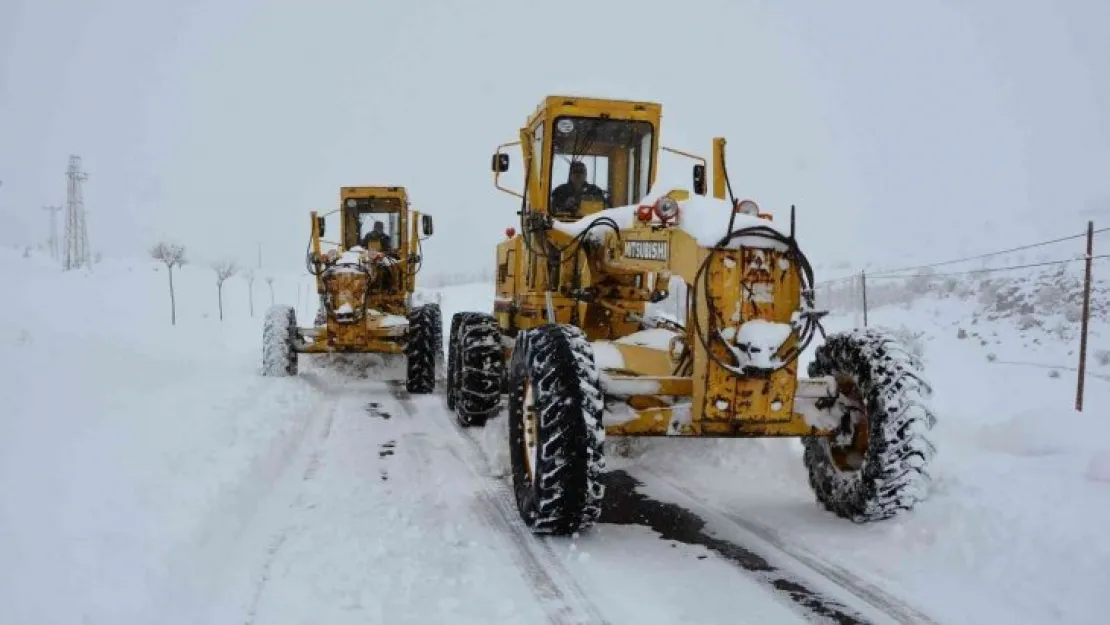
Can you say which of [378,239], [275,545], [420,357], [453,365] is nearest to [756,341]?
[275,545]

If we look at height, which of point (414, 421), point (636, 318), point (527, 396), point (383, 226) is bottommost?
point (414, 421)

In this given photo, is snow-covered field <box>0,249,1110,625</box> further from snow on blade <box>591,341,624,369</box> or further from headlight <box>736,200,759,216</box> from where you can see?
headlight <box>736,200,759,216</box>

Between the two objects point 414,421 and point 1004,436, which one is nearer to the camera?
point 1004,436

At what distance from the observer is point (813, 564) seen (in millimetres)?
4574

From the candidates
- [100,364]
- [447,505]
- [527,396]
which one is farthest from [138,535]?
[100,364]

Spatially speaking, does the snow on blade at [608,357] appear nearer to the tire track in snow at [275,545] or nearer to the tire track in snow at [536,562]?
the tire track in snow at [536,562]

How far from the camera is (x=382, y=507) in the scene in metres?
5.55

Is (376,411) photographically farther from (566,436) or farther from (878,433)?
(878,433)

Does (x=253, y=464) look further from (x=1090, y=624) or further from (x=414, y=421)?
(x=1090, y=624)

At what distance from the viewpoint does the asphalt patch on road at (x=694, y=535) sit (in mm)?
3963

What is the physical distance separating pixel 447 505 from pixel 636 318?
233cm

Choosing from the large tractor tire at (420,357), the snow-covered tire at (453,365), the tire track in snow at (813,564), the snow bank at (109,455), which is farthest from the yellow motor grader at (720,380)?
the large tractor tire at (420,357)

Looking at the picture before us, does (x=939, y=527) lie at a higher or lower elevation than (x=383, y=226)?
lower

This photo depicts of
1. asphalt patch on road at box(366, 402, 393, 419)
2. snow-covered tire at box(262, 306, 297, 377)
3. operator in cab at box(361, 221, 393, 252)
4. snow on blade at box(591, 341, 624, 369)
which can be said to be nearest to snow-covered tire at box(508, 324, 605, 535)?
snow on blade at box(591, 341, 624, 369)
